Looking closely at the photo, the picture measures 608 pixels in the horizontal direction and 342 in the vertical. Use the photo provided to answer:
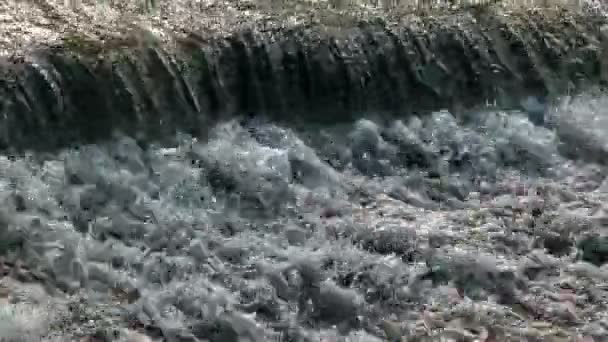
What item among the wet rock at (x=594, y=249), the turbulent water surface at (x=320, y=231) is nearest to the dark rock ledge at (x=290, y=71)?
the turbulent water surface at (x=320, y=231)

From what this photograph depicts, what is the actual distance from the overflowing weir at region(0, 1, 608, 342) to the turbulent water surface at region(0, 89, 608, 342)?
0.05 feet

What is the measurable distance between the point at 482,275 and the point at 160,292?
2.30 m

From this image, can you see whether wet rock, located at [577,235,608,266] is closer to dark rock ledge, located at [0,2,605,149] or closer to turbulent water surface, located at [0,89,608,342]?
turbulent water surface, located at [0,89,608,342]

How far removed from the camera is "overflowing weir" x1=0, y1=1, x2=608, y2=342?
19.4 feet

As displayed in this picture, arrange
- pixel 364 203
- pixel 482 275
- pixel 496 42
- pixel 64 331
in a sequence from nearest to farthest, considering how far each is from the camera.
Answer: pixel 64 331, pixel 482 275, pixel 364 203, pixel 496 42

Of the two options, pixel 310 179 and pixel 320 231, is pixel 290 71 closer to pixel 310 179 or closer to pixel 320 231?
pixel 310 179

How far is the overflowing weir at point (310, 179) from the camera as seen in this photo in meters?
5.91

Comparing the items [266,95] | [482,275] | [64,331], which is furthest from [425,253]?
[64,331]

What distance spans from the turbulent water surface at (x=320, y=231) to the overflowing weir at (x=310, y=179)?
0.02 m

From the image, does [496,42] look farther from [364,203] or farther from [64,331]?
[64,331]

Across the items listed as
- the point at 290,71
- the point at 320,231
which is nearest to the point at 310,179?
the point at 320,231

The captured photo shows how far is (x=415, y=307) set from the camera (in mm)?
6059

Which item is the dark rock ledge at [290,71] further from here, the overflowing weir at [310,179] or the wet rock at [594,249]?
the wet rock at [594,249]

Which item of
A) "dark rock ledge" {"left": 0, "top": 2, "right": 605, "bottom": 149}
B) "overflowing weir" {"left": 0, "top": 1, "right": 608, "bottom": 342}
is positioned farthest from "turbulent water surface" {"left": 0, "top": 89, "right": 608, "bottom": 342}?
"dark rock ledge" {"left": 0, "top": 2, "right": 605, "bottom": 149}
